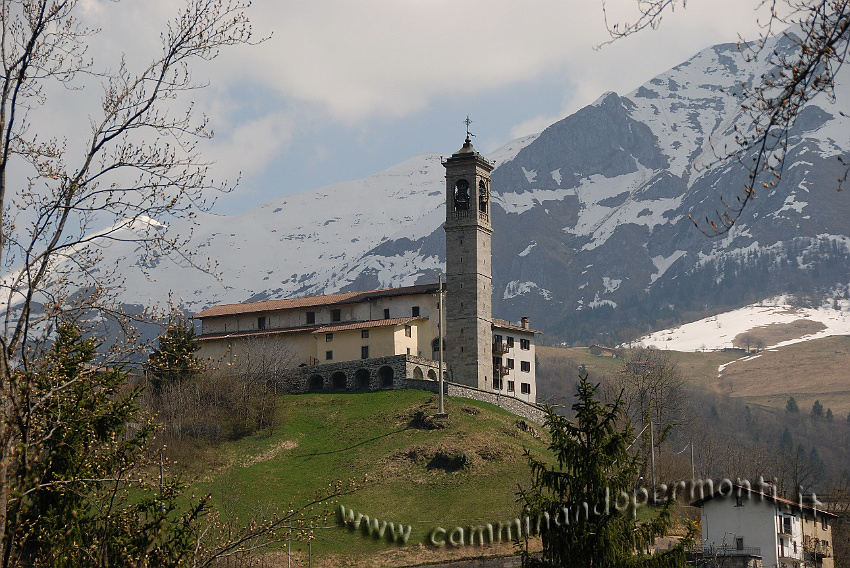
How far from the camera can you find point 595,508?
31.7 meters

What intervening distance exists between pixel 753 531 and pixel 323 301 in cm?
5478

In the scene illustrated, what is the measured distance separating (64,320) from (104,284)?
865 mm

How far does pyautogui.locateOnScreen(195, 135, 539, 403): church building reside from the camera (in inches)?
3920

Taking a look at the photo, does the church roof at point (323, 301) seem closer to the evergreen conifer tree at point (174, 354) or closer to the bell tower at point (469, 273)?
the bell tower at point (469, 273)

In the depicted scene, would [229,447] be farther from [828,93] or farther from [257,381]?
[828,93]

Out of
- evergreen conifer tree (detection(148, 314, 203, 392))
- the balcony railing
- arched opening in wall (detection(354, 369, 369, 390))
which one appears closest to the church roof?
arched opening in wall (detection(354, 369, 369, 390))

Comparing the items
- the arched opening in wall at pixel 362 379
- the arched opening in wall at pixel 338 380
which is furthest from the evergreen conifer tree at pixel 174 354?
the arched opening in wall at pixel 338 380

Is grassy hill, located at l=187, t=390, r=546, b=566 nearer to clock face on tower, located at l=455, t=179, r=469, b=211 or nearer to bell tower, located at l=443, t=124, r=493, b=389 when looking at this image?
bell tower, located at l=443, t=124, r=493, b=389

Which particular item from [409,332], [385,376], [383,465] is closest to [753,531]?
[383,465]

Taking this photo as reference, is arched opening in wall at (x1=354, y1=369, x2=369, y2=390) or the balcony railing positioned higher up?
arched opening in wall at (x1=354, y1=369, x2=369, y2=390)

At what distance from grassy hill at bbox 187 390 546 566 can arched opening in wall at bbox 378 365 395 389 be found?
214cm

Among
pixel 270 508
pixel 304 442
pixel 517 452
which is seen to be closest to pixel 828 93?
pixel 270 508

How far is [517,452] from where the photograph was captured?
8400 centimetres

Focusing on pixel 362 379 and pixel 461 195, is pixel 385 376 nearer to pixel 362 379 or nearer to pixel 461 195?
pixel 362 379
